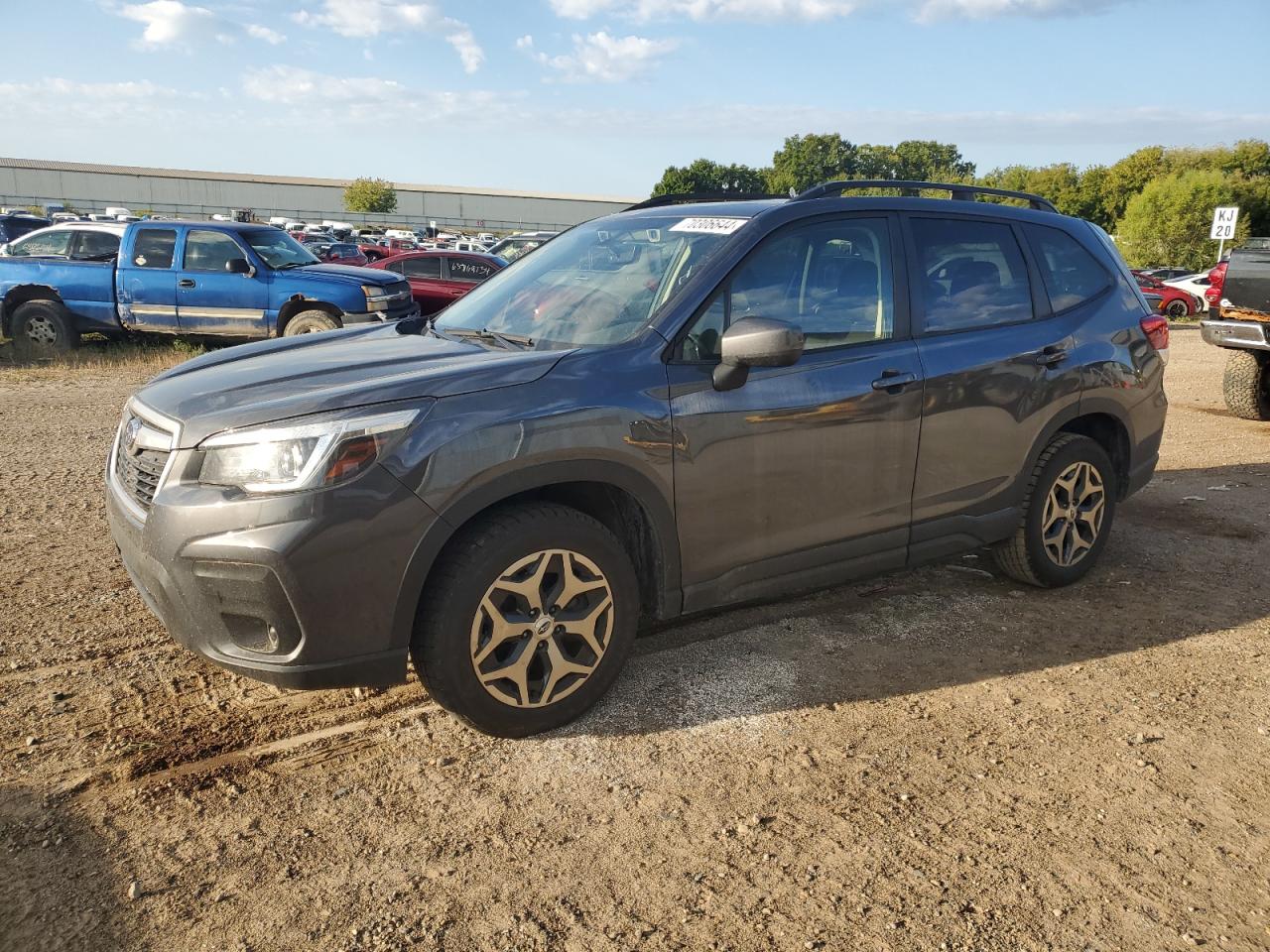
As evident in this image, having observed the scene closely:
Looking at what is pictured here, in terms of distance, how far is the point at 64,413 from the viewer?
9.05 m

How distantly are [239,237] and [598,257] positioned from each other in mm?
9334

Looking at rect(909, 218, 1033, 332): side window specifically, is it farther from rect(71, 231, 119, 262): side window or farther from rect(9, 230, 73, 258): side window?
rect(9, 230, 73, 258): side window

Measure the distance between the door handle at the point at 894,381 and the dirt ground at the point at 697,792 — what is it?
1110 mm

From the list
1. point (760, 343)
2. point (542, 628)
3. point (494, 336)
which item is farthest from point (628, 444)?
point (494, 336)

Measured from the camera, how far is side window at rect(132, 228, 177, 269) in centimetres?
1212

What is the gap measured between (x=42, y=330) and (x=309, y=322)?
12.7 feet

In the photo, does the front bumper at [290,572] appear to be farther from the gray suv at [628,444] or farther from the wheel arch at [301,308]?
the wheel arch at [301,308]

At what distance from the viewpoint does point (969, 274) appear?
14.5ft

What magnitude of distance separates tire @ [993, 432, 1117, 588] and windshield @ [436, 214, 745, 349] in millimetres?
2016

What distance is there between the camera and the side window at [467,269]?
1627cm

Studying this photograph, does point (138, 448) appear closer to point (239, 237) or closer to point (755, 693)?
point (755, 693)

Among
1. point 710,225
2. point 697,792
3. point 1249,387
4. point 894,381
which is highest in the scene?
point 710,225

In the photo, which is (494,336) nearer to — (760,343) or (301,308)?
(760,343)

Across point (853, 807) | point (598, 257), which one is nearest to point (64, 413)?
point (598, 257)
